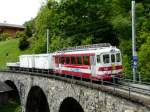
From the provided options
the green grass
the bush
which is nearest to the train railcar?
the green grass

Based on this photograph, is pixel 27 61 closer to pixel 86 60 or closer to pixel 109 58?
Answer: pixel 86 60

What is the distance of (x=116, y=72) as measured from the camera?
27281 millimetres

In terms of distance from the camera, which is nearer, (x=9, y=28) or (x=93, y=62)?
(x=93, y=62)

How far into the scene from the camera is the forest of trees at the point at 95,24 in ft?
139

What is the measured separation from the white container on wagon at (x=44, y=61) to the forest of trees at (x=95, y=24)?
31.2ft

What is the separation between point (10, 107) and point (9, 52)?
42404mm

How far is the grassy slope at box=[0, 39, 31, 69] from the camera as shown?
3452 inches

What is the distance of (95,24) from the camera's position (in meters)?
55.1

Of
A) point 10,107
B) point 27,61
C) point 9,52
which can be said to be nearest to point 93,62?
point 27,61

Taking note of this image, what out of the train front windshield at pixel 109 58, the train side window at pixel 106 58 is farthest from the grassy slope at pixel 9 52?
the train side window at pixel 106 58

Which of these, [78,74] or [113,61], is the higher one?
[113,61]

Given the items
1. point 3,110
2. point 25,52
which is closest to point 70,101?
point 3,110

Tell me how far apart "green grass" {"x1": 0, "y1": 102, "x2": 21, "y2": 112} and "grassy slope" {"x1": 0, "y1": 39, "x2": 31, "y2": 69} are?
3071 centimetres

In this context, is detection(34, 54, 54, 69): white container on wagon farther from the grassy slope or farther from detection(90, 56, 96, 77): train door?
the grassy slope
